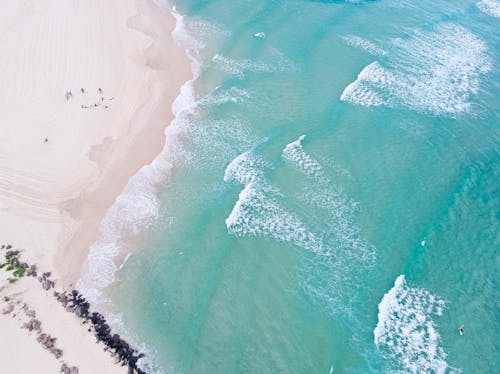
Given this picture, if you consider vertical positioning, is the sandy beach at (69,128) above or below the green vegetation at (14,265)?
above

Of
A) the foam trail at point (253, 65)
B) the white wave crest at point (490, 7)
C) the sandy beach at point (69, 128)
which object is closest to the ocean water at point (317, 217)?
the foam trail at point (253, 65)

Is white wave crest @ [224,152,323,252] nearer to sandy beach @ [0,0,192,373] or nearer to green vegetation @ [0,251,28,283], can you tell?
sandy beach @ [0,0,192,373]

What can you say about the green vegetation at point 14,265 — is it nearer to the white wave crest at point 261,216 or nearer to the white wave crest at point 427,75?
the white wave crest at point 261,216

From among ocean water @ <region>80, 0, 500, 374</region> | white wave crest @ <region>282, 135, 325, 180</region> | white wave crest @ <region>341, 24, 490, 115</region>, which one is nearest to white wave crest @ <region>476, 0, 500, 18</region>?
white wave crest @ <region>341, 24, 490, 115</region>

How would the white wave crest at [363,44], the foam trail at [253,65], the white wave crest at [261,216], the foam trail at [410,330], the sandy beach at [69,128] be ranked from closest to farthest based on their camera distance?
the foam trail at [410,330]
the sandy beach at [69,128]
the white wave crest at [261,216]
the foam trail at [253,65]
the white wave crest at [363,44]

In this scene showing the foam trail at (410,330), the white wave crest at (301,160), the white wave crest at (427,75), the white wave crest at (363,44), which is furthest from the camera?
the white wave crest at (363,44)

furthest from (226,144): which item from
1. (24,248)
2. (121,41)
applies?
(121,41)

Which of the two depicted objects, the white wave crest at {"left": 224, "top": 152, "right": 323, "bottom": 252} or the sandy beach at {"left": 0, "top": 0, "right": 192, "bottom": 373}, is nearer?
the sandy beach at {"left": 0, "top": 0, "right": 192, "bottom": 373}
